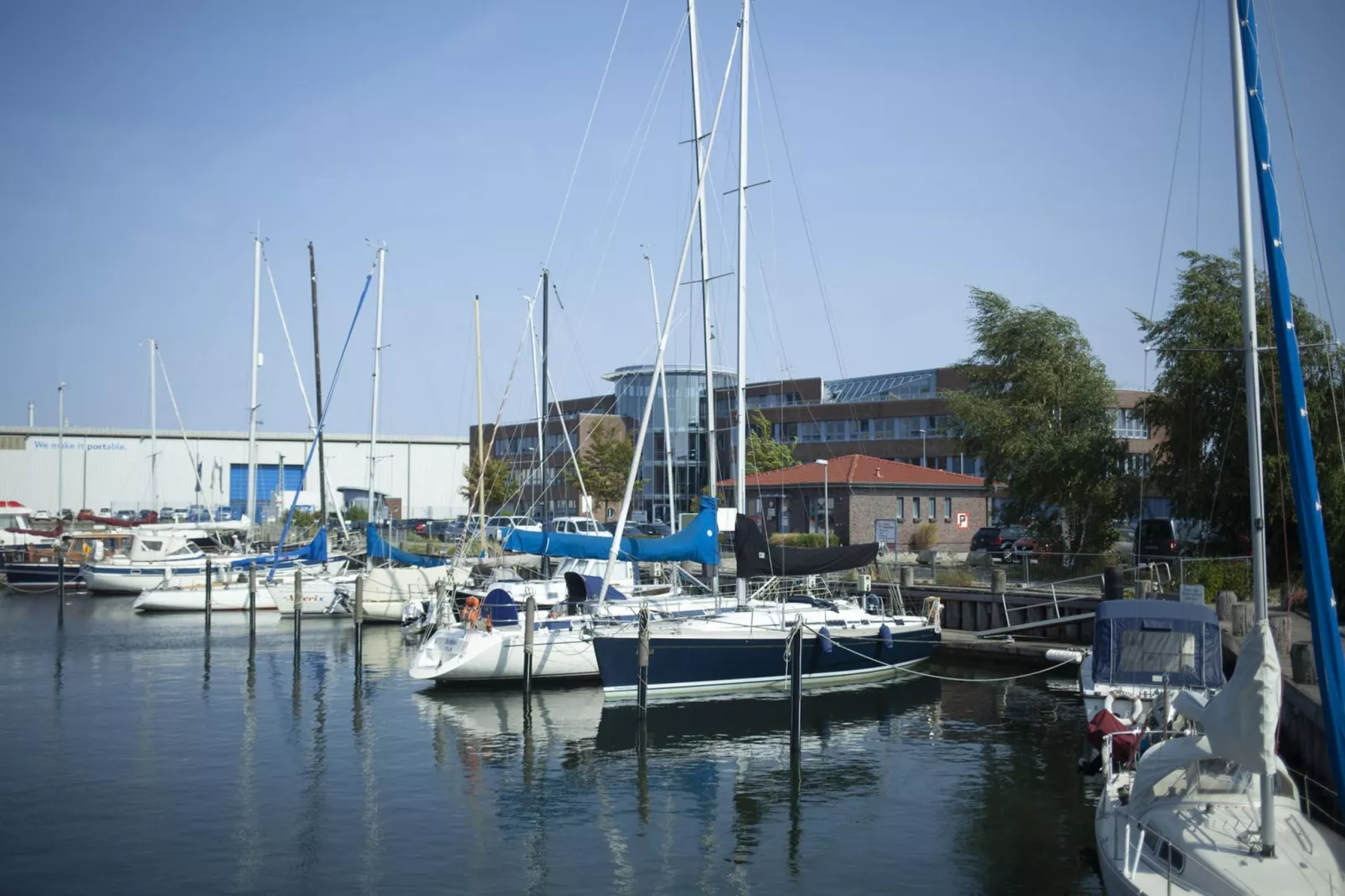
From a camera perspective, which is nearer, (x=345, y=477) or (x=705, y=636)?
(x=705, y=636)

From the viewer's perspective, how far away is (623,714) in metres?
26.8

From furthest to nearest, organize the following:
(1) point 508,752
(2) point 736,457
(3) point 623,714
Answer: (2) point 736,457 < (3) point 623,714 < (1) point 508,752

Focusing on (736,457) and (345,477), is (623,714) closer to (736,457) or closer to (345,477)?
(736,457)

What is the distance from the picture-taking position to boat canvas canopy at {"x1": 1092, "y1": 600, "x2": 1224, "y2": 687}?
21453 millimetres

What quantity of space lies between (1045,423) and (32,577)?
164 feet

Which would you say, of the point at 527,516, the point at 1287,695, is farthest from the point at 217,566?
the point at 1287,695

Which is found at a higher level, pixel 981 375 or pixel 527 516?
pixel 981 375

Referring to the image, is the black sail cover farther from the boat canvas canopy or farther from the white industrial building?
the white industrial building

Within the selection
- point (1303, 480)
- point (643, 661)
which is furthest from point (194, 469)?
point (1303, 480)

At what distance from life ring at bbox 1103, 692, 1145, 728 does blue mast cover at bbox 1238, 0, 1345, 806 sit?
673 centimetres

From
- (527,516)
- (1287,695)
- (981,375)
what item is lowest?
(1287,695)

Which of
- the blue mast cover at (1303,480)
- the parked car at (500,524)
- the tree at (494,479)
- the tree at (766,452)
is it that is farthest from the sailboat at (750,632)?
the tree at (494,479)

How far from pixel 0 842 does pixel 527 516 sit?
28.0m

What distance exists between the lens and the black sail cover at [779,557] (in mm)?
28375
